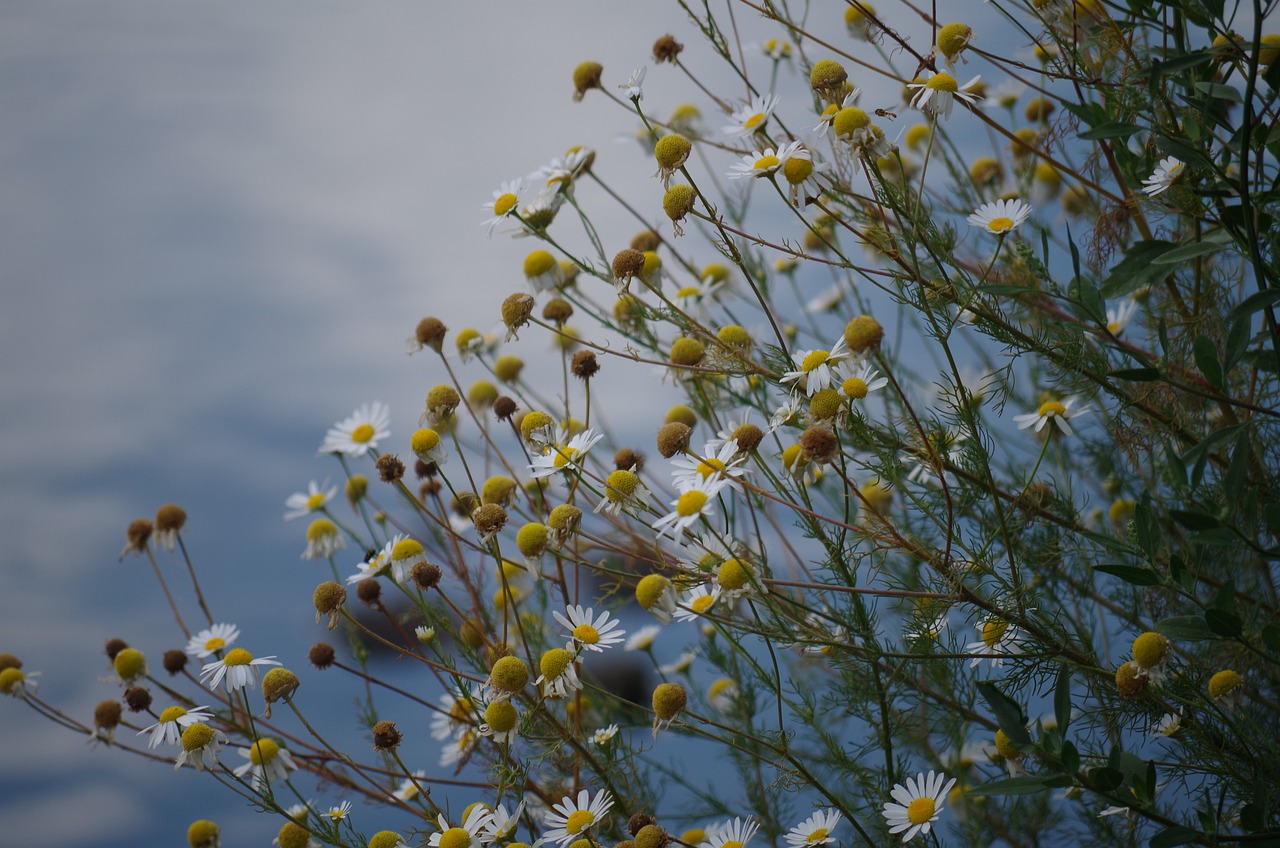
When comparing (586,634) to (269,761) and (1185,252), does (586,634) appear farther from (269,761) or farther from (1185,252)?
(1185,252)

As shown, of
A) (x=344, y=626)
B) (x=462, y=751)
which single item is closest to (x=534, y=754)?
(x=462, y=751)

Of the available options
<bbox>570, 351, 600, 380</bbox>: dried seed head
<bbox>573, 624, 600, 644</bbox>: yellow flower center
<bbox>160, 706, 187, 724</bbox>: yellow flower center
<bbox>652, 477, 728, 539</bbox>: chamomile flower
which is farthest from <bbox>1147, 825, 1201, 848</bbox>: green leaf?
<bbox>160, 706, 187, 724</bbox>: yellow flower center

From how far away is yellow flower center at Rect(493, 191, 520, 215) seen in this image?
4.27 feet

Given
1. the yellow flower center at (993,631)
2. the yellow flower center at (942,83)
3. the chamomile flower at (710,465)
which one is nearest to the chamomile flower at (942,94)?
the yellow flower center at (942,83)

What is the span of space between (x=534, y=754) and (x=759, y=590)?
43 centimetres

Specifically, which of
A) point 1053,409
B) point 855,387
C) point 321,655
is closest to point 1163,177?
point 1053,409

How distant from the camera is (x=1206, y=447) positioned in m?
0.79

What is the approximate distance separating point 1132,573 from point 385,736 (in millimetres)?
760

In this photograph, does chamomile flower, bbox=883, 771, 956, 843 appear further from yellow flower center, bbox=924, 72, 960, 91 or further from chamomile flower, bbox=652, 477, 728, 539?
yellow flower center, bbox=924, 72, 960, 91

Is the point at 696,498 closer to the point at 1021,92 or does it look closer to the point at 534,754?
the point at 534,754

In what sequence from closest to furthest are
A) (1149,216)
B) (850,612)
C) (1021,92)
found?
(850,612) → (1149,216) → (1021,92)

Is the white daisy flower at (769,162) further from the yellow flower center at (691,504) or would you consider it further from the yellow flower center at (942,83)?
the yellow flower center at (691,504)

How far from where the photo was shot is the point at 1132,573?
0.84 meters

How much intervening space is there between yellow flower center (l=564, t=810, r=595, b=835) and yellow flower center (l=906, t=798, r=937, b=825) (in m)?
0.31
